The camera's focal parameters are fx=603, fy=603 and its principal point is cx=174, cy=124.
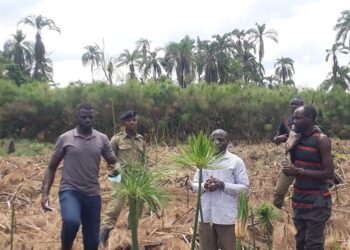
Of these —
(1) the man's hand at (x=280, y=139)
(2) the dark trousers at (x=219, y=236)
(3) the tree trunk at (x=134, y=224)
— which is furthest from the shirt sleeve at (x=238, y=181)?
(3) the tree trunk at (x=134, y=224)

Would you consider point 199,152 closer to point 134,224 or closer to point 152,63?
point 134,224

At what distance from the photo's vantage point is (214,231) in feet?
15.3

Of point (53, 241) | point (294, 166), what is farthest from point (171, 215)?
point (294, 166)

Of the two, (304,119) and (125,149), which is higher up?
(304,119)

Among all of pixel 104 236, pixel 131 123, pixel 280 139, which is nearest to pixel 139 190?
pixel 131 123

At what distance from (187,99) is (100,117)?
125 inches

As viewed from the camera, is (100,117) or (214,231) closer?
(214,231)

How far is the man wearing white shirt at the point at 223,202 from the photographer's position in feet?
14.7

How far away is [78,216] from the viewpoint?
4.41 m

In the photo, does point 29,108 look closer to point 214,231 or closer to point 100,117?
point 100,117

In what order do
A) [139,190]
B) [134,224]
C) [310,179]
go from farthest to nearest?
1. [310,179]
2. [139,190]
3. [134,224]

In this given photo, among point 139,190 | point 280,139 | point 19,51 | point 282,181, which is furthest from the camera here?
point 19,51

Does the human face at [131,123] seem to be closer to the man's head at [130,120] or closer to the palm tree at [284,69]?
the man's head at [130,120]

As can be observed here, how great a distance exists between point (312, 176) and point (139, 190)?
2.48 meters
